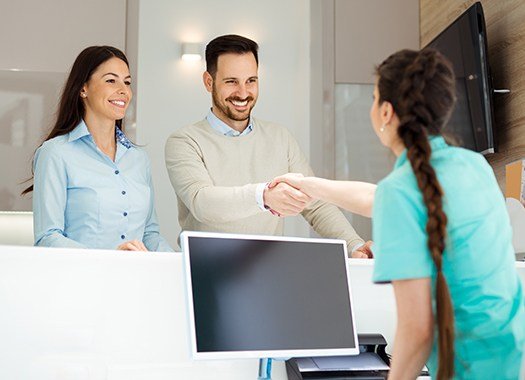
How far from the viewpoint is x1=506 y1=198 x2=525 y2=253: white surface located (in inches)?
114

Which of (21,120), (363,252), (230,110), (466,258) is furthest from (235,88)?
(466,258)

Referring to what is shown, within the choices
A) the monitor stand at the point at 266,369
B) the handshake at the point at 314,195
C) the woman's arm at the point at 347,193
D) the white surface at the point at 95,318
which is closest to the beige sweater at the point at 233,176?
the handshake at the point at 314,195

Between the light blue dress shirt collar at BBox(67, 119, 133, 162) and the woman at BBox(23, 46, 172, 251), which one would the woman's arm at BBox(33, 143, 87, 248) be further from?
the light blue dress shirt collar at BBox(67, 119, 133, 162)

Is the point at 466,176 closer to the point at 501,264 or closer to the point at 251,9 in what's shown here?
the point at 501,264

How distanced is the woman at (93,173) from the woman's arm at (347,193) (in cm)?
56

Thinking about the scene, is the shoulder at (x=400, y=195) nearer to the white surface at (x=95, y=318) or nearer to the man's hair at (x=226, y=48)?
the white surface at (x=95, y=318)

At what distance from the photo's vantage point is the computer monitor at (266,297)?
73.1 inches

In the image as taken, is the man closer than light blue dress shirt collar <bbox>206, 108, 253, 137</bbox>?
Yes

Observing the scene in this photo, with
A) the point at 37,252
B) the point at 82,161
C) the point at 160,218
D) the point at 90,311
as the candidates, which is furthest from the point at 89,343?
the point at 160,218

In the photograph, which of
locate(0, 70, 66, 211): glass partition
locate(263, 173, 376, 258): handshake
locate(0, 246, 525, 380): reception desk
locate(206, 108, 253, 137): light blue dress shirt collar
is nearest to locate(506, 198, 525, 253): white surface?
locate(263, 173, 376, 258): handshake

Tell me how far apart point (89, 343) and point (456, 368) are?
1.03 m

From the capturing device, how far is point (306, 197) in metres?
2.29

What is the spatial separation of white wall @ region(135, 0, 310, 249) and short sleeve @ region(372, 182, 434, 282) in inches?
131

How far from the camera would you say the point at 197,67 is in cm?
480
